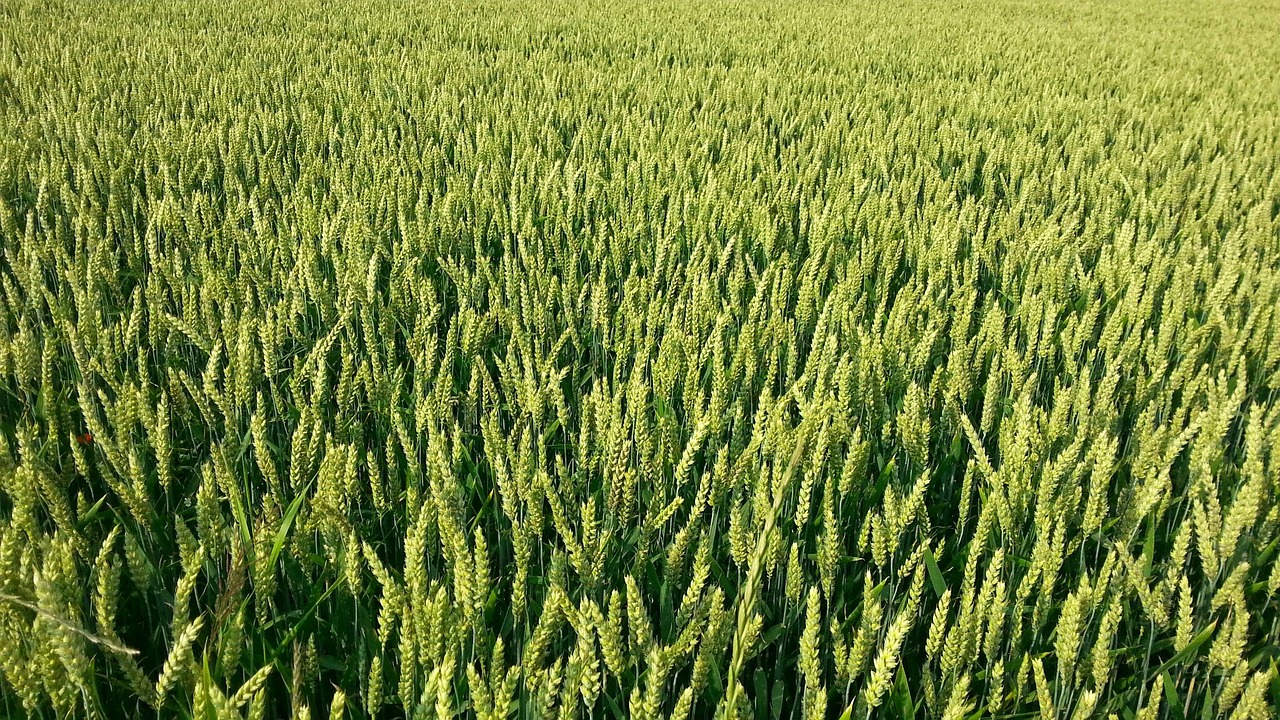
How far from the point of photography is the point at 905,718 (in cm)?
107

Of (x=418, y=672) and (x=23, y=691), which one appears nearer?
(x=23, y=691)

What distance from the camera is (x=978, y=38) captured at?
27.0 ft

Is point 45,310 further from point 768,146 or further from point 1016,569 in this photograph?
point 768,146

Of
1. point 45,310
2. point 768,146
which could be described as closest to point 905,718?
point 45,310

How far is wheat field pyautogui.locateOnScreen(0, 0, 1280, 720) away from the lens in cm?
94

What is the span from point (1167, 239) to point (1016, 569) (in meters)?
2.13

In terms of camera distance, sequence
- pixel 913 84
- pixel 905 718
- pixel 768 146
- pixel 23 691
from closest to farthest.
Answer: pixel 23 691 → pixel 905 718 → pixel 768 146 → pixel 913 84

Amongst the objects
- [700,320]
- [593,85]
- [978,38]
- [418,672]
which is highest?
[978,38]

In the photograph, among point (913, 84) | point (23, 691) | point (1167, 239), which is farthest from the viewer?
point (913, 84)


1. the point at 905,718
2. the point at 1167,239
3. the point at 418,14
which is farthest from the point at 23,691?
the point at 418,14

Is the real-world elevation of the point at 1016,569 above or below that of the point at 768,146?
below

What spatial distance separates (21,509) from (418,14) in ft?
27.2

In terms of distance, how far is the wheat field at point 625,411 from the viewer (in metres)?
0.94

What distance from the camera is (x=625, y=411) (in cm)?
175
